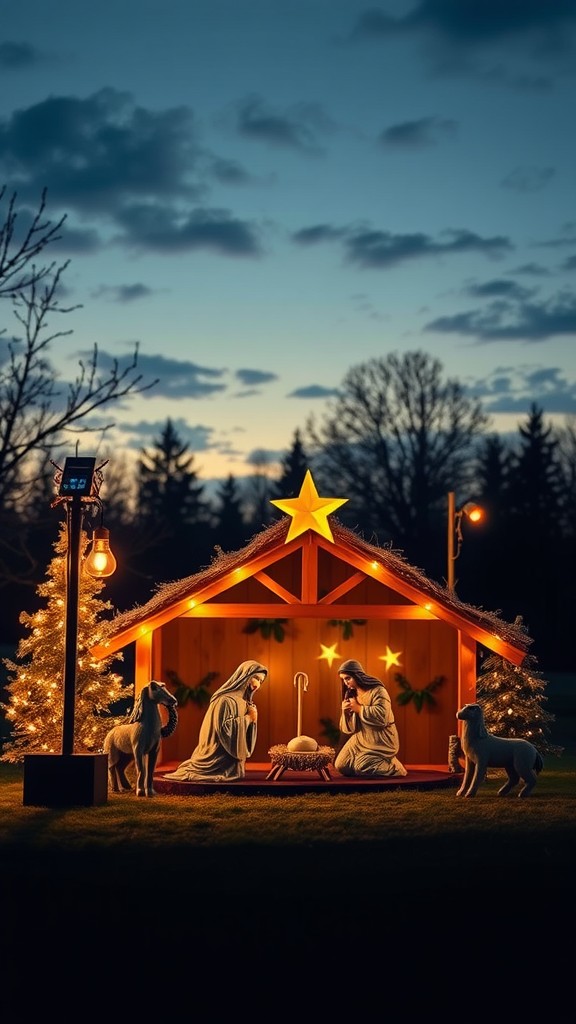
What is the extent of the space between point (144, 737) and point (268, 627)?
352 centimetres

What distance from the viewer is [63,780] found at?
14547 mm

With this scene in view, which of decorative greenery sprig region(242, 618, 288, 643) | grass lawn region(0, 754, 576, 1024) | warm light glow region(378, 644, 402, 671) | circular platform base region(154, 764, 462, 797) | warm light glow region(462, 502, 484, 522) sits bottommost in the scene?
grass lawn region(0, 754, 576, 1024)

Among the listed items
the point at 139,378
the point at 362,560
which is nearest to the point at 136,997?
the point at 139,378

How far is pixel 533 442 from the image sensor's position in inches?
2132

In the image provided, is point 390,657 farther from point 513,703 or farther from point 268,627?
point 513,703

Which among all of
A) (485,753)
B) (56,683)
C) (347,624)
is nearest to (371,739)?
(485,753)

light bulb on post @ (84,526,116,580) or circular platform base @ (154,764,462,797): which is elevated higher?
light bulb on post @ (84,526,116,580)

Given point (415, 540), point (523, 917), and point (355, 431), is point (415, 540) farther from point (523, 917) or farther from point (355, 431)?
point (523, 917)

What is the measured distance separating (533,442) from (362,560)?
38.6 meters

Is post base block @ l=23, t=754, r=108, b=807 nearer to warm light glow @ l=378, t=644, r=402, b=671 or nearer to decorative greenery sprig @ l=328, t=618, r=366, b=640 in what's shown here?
decorative greenery sprig @ l=328, t=618, r=366, b=640

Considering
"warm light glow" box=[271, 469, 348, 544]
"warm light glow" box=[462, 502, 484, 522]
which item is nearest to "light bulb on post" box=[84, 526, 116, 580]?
"warm light glow" box=[271, 469, 348, 544]

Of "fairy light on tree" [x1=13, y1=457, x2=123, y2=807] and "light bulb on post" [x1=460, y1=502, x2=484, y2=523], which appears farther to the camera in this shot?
"light bulb on post" [x1=460, y1=502, x2=484, y2=523]

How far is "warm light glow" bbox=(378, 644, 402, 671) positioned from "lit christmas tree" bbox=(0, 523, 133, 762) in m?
3.52

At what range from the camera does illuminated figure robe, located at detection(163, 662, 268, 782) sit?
620 inches
